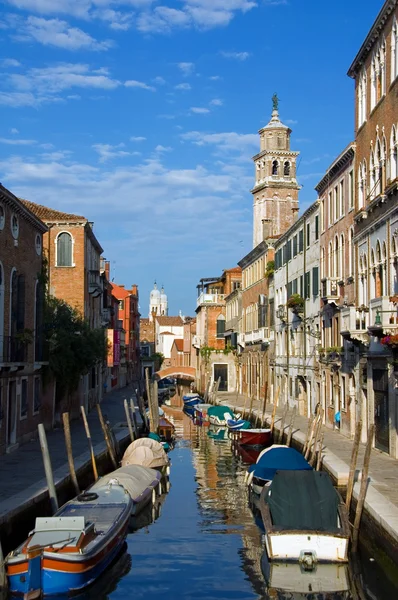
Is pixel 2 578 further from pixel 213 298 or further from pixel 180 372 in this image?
pixel 180 372

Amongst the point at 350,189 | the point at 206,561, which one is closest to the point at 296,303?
the point at 350,189

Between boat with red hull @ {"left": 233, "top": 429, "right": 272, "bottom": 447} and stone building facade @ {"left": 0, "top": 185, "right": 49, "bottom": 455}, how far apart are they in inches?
302

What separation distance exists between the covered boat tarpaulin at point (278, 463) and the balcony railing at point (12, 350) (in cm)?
758

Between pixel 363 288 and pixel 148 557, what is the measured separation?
40.5 feet

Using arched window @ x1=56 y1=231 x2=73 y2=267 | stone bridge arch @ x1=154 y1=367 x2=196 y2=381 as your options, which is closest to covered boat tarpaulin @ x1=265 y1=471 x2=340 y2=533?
arched window @ x1=56 y1=231 x2=73 y2=267

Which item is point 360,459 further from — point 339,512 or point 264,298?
point 264,298

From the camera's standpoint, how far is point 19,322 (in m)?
24.1

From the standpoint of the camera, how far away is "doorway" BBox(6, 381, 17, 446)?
23.1 m

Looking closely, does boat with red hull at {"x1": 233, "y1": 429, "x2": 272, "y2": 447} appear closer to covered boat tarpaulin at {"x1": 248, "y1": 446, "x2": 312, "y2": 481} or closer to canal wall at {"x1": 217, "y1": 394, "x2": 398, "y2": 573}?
canal wall at {"x1": 217, "y1": 394, "x2": 398, "y2": 573}

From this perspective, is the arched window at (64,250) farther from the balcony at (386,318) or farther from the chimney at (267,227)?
the chimney at (267,227)

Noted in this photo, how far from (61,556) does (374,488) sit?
24.0 feet

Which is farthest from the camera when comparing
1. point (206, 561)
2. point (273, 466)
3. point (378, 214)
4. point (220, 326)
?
point (220, 326)

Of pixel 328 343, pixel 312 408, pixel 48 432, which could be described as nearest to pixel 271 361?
pixel 312 408

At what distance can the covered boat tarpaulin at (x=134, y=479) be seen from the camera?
18312 millimetres
